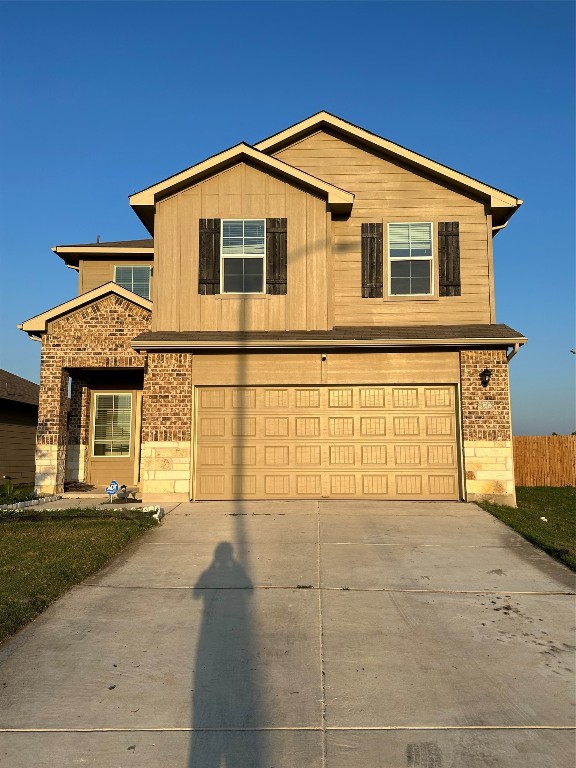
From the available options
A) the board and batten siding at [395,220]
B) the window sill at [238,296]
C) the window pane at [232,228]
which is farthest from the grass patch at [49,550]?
the board and batten siding at [395,220]

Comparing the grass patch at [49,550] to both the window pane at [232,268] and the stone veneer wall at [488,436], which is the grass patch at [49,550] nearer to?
the window pane at [232,268]

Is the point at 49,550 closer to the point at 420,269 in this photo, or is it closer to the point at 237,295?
the point at 237,295

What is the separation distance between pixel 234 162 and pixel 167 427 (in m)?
5.74

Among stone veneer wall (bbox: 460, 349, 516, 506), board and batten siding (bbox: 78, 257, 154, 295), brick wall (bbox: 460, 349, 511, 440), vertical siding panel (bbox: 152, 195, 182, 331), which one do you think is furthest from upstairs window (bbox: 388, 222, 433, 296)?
board and batten siding (bbox: 78, 257, 154, 295)

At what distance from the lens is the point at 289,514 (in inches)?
428

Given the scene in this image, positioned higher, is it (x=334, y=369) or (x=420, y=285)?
(x=420, y=285)

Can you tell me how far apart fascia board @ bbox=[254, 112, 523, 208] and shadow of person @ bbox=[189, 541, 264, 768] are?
389 inches

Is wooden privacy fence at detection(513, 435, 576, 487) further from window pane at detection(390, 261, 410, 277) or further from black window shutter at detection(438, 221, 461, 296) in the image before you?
window pane at detection(390, 261, 410, 277)

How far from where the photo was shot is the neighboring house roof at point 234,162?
12.6 metres

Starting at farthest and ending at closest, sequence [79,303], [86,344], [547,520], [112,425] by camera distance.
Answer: [112,425] → [86,344] → [79,303] → [547,520]

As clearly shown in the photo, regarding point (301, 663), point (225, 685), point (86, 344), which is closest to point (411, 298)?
point (86, 344)

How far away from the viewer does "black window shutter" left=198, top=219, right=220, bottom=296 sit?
41.5 ft

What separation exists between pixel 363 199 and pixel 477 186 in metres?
2.43

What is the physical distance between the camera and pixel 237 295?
41.5ft
